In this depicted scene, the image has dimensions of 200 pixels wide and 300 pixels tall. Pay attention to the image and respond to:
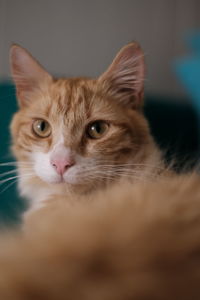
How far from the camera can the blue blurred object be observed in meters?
1.33

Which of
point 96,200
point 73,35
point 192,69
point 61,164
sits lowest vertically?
point 96,200

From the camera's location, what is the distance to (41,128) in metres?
0.72

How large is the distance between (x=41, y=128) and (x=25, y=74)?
0.11 m

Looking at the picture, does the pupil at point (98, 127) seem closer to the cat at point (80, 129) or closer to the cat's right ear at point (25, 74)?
the cat at point (80, 129)

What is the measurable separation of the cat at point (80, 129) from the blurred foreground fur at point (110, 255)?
0.79 ft

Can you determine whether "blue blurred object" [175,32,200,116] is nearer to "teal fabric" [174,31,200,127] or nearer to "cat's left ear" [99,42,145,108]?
"teal fabric" [174,31,200,127]

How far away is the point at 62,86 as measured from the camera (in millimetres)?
737

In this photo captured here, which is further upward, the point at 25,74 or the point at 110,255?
the point at 25,74

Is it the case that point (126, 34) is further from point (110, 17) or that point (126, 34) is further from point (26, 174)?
point (26, 174)

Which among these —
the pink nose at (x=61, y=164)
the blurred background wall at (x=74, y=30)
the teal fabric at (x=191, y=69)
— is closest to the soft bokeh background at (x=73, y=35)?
the blurred background wall at (x=74, y=30)

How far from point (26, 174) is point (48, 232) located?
1.16 ft

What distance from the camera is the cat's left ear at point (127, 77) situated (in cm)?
69

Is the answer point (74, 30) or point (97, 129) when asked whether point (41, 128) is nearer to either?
point (97, 129)

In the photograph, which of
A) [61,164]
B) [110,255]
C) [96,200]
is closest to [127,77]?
[61,164]
